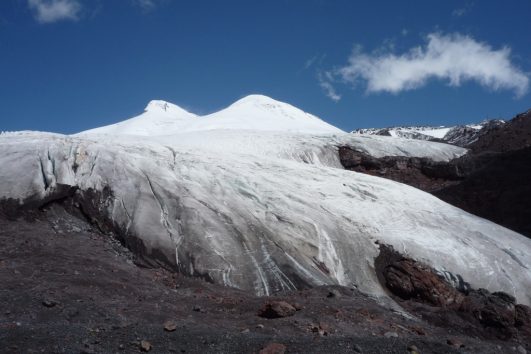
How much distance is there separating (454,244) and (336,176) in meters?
5.16

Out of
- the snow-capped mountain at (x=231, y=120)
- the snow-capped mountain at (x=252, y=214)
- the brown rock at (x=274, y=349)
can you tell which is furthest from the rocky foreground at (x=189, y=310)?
the snow-capped mountain at (x=231, y=120)

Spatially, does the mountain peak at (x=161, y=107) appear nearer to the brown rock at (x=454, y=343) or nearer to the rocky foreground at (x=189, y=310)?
the rocky foreground at (x=189, y=310)

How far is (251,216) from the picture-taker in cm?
1453

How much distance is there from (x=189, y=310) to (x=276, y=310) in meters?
1.65

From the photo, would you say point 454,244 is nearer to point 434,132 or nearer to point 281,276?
point 281,276

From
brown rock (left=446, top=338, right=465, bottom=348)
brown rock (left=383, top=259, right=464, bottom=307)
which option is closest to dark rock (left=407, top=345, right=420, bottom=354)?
brown rock (left=446, top=338, right=465, bottom=348)

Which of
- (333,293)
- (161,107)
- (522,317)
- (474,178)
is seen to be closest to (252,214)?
(333,293)

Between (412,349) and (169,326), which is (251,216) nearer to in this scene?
(169,326)

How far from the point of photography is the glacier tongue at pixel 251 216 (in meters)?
13.0

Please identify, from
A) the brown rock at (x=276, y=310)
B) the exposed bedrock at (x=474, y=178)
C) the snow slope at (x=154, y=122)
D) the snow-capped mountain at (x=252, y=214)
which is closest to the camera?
the brown rock at (x=276, y=310)

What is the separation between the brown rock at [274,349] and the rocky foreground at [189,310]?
0.02 metres

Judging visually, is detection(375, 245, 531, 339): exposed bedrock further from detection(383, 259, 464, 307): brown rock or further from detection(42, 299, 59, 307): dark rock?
detection(42, 299, 59, 307): dark rock

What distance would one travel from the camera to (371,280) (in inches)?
569

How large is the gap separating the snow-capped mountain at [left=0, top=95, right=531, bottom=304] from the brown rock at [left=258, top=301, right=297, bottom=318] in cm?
204
